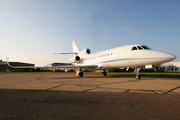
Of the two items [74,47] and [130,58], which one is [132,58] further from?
[74,47]

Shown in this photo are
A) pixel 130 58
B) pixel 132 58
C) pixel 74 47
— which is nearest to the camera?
pixel 132 58

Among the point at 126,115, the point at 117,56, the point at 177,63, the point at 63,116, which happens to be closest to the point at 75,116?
the point at 63,116

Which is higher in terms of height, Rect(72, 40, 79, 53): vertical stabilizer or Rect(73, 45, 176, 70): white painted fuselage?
Rect(72, 40, 79, 53): vertical stabilizer

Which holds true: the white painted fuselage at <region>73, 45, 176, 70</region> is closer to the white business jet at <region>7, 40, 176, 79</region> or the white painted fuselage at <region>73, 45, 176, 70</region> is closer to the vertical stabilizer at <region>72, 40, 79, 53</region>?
the white business jet at <region>7, 40, 176, 79</region>

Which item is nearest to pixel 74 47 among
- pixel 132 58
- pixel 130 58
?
pixel 130 58

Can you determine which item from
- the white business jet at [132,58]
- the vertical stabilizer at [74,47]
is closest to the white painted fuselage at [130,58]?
the white business jet at [132,58]

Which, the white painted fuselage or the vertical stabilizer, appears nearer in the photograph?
the white painted fuselage

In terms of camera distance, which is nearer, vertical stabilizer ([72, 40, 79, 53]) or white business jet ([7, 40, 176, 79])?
white business jet ([7, 40, 176, 79])

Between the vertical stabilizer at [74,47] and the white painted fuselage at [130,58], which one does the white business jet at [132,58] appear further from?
the vertical stabilizer at [74,47]

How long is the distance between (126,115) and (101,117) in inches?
21.5

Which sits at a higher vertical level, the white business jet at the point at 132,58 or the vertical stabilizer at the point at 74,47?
the vertical stabilizer at the point at 74,47

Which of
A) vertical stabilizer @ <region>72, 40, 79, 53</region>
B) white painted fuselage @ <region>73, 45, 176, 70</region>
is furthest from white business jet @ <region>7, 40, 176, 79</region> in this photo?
vertical stabilizer @ <region>72, 40, 79, 53</region>

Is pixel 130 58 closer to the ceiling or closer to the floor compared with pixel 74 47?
closer to the floor

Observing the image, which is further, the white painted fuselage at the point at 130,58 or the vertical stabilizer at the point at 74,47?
the vertical stabilizer at the point at 74,47
